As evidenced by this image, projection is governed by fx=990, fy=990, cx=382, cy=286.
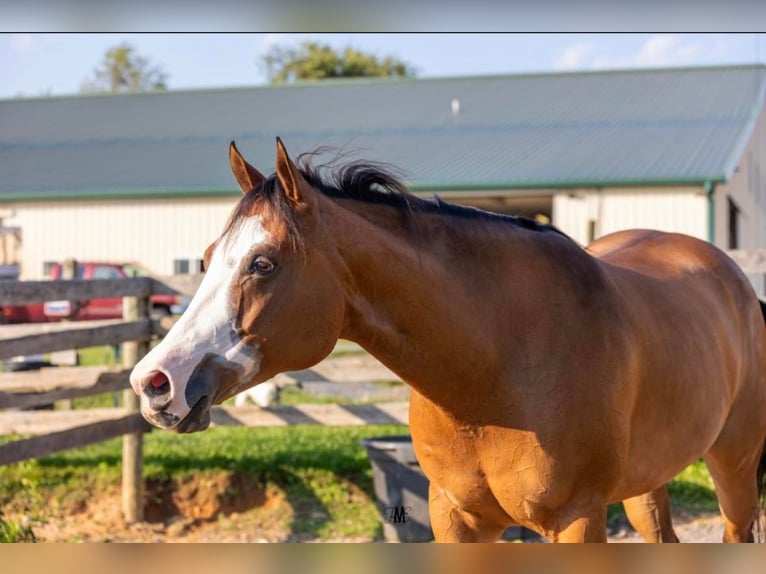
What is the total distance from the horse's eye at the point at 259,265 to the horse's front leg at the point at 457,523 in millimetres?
1099

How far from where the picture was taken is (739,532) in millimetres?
4828

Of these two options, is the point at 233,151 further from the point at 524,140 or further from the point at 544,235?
the point at 524,140

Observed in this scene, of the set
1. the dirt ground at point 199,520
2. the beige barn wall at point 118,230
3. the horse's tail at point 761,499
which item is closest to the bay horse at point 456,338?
the horse's tail at point 761,499

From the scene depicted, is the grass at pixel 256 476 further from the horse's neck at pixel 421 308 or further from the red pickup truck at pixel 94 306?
the red pickup truck at pixel 94 306

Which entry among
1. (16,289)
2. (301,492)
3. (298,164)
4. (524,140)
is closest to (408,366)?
(298,164)

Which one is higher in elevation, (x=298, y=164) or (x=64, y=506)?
(x=298, y=164)

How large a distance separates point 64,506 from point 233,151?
5128 millimetres

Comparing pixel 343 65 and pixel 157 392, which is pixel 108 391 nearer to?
pixel 157 392

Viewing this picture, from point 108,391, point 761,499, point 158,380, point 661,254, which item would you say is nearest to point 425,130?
point 108,391

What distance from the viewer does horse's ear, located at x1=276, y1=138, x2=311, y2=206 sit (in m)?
2.91

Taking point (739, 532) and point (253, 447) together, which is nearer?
point (739, 532)

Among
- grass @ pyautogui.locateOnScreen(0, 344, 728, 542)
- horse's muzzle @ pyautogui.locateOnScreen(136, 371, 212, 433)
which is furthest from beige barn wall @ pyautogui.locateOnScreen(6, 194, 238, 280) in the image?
horse's muzzle @ pyautogui.locateOnScreen(136, 371, 212, 433)

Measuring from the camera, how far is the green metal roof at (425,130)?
19.2 meters

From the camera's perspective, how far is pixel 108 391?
7281 millimetres
